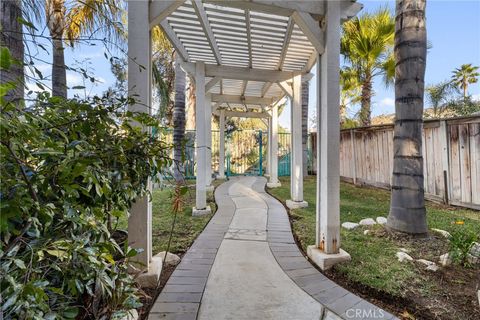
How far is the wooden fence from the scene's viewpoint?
462 cm

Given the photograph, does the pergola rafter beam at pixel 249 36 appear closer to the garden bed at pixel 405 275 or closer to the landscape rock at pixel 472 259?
the garden bed at pixel 405 275

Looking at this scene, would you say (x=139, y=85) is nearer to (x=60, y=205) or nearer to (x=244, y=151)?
(x=60, y=205)

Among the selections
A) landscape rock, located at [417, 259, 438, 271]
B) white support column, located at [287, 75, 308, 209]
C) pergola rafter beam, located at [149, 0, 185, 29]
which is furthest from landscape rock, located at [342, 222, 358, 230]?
pergola rafter beam, located at [149, 0, 185, 29]

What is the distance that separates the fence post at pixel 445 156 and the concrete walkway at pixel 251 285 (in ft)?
12.3

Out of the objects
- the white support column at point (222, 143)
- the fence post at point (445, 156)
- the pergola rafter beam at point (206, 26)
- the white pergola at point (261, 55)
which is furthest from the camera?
the white support column at point (222, 143)

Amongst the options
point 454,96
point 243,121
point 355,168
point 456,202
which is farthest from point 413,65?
point 243,121

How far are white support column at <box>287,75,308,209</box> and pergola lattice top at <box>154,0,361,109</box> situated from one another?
1.34 feet

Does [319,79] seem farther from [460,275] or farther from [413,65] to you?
[460,275]

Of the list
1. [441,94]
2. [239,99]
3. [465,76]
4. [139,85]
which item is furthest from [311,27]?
[465,76]

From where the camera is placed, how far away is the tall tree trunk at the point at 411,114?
308cm

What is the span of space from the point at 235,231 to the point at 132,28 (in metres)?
2.79

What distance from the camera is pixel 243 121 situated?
65.9ft

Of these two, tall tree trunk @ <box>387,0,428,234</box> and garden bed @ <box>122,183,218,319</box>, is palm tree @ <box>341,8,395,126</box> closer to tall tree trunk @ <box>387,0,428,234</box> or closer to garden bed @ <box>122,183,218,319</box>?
tall tree trunk @ <box>387,0,428,234</box>

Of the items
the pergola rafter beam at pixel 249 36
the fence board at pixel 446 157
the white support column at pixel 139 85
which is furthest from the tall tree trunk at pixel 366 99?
the white support column at pixel 139 85
